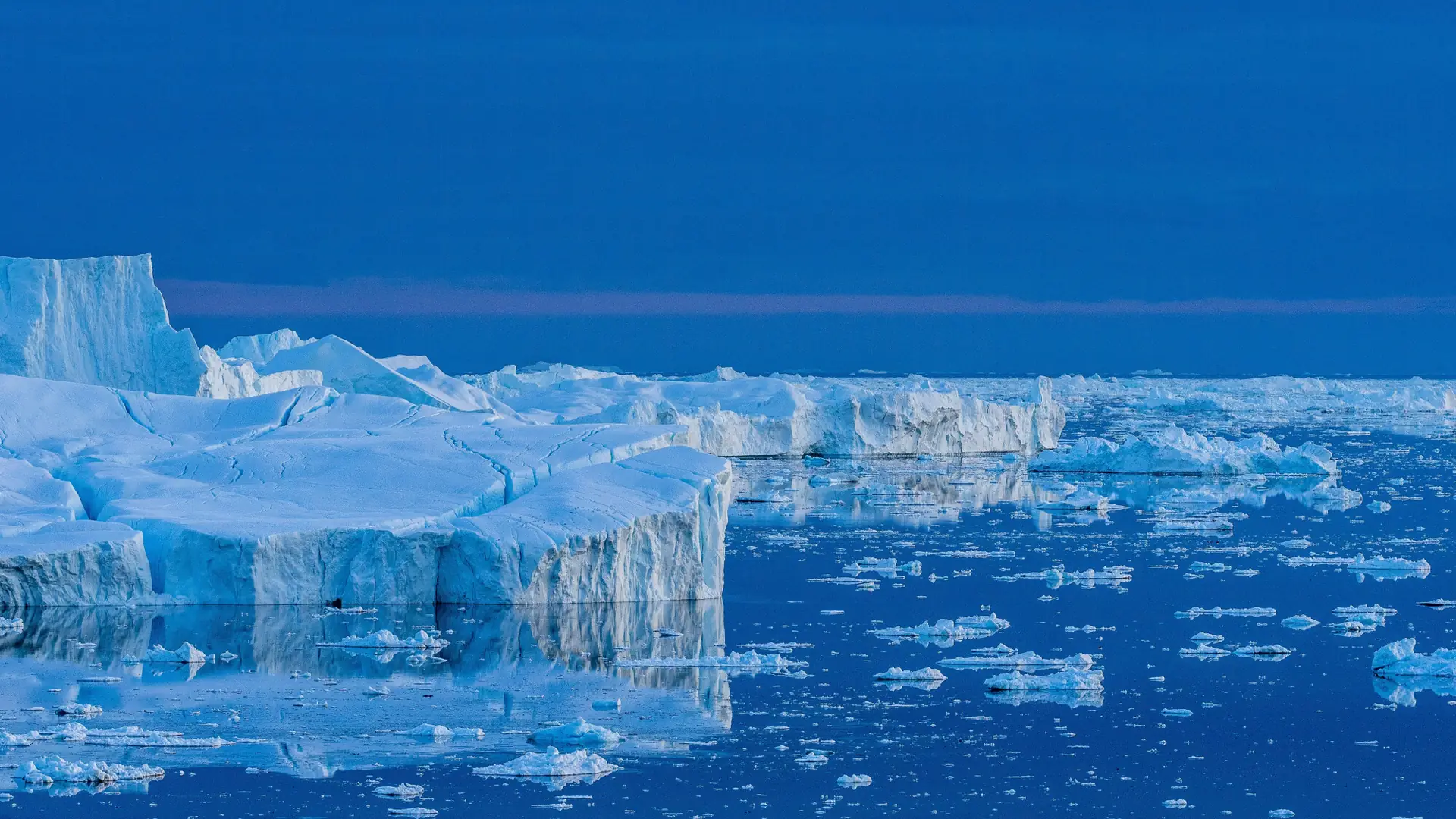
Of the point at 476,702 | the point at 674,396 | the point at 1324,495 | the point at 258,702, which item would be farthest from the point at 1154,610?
the point at 674,396

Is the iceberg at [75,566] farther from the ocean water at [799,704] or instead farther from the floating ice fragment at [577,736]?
the floating ice fragment at [577,736]

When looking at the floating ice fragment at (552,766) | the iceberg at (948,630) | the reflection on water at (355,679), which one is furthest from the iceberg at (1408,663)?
the floating ice fragment at (552,766)

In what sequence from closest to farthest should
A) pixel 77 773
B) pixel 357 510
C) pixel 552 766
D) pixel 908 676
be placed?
pixel 77 773
pixel 552 766
pixel 908 676
pixel 357 510

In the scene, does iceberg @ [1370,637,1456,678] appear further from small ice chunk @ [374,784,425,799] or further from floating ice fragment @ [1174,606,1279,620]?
small ice chunk @ [374,784,425,799]

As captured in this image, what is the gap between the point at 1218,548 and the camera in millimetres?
18719

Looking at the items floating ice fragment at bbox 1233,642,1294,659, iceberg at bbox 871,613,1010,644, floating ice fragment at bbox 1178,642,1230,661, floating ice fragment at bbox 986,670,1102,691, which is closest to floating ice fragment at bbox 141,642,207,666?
iceberg at bbox 871,613,1010,644

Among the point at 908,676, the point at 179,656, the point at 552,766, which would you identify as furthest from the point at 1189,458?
the point at 552,766

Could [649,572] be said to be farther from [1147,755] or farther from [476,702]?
[1147,755]

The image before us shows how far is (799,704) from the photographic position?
34.9ft

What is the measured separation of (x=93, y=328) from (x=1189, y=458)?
16235 millimetres

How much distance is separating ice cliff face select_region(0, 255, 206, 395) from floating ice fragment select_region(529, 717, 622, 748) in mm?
12949

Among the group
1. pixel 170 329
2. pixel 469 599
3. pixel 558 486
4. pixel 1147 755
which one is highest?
pixel 170 329

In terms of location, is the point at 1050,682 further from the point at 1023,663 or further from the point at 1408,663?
the point at 1408,663

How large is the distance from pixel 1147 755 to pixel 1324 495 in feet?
54.3
